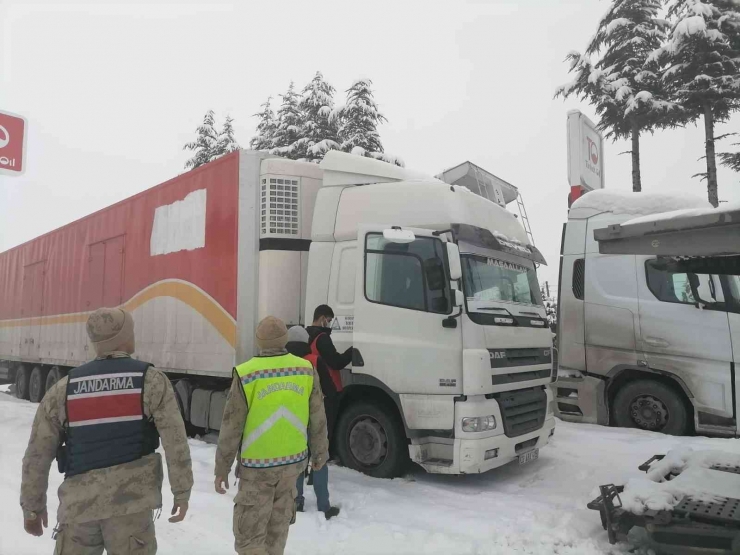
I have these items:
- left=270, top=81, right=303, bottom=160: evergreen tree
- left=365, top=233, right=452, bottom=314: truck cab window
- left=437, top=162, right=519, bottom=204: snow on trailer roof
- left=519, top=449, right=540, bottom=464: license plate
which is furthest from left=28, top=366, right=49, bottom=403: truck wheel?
left=270, top=81, right=303, bottom=160: evergreen tree

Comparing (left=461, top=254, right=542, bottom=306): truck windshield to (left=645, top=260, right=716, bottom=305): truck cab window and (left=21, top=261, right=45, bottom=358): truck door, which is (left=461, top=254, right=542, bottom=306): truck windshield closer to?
(left=645, top=260, right=716, bottom=305): truck cab window

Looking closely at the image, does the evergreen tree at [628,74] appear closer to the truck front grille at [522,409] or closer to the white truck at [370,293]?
the white truck at [370,293]

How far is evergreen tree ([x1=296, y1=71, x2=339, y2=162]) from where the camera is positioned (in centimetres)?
2247

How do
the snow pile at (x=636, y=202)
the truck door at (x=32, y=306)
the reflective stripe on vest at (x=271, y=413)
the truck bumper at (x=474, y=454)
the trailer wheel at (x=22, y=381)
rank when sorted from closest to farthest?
the reflective stripe on vest at (x=271, y=413) < the truck bumper at (x=474, y=454) < the snow pile at (x=636, y=202) < the truck door at (x=32, y=306) < the trailer wheel at (x=22, y=381)

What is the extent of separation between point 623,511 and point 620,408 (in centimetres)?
403

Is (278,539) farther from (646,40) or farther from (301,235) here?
(646,40)

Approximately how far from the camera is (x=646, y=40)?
627 inches

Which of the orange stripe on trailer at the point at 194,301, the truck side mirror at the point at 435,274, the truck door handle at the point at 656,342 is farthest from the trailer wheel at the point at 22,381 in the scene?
the truck door handle at the point at 656,342

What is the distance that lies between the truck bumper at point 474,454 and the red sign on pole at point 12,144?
4.54m

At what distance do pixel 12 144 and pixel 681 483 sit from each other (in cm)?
645

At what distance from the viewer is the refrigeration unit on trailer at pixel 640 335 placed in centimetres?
692

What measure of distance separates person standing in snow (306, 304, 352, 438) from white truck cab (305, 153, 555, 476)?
331mm

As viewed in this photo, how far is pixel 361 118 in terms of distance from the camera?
70.4 feet

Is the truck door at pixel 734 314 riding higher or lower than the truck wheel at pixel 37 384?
higher
